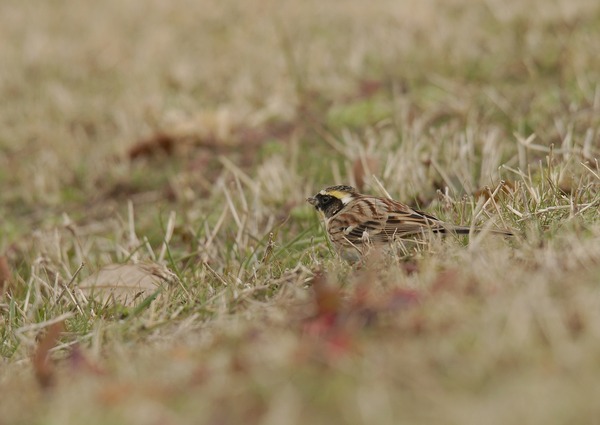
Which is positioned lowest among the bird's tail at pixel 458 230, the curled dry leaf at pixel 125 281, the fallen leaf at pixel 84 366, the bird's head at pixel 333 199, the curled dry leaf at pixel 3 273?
the curled dry leaf at pixel 3 273

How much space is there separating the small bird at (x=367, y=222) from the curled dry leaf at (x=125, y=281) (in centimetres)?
105

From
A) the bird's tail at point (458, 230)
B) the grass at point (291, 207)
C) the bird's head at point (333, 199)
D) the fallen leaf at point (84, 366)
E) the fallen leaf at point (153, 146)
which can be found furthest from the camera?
the fallen leaf at point (153, 146)

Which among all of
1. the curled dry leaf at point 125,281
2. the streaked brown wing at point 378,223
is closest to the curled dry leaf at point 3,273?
the curled dry leaf at point 125,281

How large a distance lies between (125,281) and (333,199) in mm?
1391

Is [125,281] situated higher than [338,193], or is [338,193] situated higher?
[338,193]

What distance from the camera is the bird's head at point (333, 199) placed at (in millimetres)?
6160

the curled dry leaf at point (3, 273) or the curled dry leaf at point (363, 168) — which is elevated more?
the curled dry leaf at point (3, 273)

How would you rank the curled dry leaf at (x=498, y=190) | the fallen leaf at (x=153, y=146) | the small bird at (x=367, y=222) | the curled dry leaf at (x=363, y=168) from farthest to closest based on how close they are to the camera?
1. the fallen leaf at (x=153, y=146)
2. the curled dry leaf at (x=363, y=168)
3. the curled dry leaf at (x=498, y=190)
4. the small bird at (x=367, y=222)

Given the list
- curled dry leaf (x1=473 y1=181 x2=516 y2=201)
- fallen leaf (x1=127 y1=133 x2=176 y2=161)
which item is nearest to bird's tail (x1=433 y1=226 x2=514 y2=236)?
curled dry leaf (x1=473 y1=181 x2=516 y2=201)

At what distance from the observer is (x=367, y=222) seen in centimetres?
577

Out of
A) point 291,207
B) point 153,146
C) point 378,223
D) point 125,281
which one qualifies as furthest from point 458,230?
point 153,146

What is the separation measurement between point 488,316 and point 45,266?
162 inches

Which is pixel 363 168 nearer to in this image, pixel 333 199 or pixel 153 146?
pixel 333 199

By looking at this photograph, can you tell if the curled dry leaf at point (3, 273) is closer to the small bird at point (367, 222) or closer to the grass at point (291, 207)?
the grass at point (291, 207)
